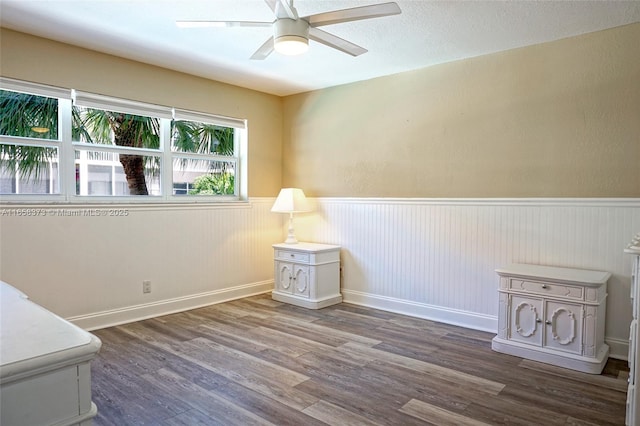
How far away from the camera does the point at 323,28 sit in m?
3.17

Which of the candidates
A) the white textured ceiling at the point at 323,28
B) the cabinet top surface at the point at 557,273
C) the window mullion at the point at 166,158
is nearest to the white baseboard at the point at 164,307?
the window mullion at the point at 166,158

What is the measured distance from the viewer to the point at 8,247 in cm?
321

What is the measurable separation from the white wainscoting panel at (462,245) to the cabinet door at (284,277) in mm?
561

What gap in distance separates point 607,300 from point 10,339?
142 inches

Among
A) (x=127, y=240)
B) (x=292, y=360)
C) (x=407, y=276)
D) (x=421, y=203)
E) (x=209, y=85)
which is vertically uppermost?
(x=209, y=85)

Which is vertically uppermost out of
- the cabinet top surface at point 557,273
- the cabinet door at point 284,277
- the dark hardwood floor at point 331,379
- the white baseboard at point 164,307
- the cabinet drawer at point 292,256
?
the cabinet top surface at point 557,273

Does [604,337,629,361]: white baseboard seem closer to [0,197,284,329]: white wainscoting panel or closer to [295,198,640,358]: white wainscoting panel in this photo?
[295,198,640,358]: white wainscoting panel

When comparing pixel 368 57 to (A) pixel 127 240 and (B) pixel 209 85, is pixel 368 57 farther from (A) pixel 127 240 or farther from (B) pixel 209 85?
(A) pixel 127 240

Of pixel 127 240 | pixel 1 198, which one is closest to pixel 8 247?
pixel 1 198

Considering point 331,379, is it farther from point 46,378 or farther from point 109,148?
point 109,148

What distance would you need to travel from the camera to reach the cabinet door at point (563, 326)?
288 cm

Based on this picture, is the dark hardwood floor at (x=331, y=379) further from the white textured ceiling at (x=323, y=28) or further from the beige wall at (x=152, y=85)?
the white textured ceiling at (x=323, y=28)

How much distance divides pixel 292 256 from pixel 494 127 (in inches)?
95.1

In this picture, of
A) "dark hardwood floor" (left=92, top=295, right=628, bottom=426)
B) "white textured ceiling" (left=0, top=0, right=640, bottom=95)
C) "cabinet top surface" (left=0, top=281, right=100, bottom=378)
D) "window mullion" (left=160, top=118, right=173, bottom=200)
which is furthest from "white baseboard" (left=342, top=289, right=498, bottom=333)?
"cabinet top surface" (left=0, top=281, right=100, bottom=378)
